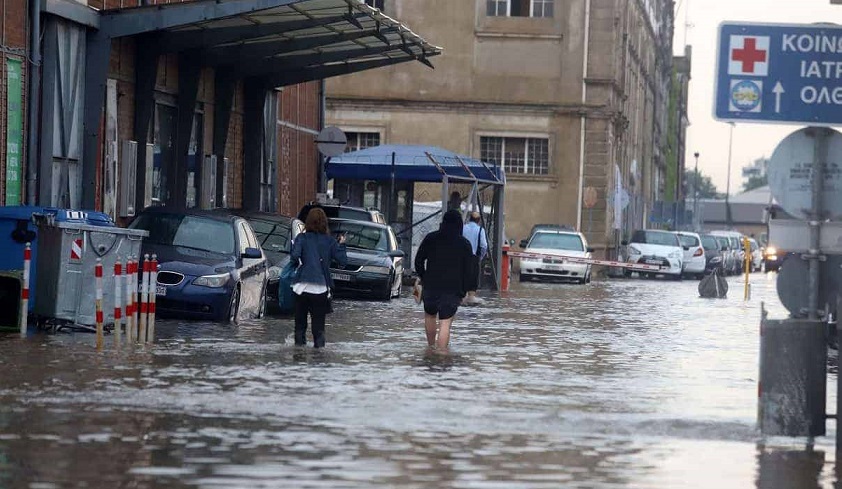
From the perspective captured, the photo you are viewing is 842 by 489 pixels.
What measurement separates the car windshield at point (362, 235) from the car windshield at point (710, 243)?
125 ft

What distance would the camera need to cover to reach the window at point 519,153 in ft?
201

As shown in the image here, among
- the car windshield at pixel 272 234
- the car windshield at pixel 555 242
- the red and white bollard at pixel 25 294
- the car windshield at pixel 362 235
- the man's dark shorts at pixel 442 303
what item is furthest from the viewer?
the car windshield at pixel 555 242

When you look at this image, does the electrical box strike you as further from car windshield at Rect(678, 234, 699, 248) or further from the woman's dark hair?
car windshield at Rect(678, 234, 699, 248)

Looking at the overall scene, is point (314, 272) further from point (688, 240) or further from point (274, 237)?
point (688, 240)

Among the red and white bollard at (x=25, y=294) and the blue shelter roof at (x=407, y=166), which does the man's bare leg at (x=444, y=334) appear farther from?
the blue shelter roof at (x=407, y=166)

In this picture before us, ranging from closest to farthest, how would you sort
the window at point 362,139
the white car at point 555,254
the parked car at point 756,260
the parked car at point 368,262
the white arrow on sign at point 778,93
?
the white arrow on sign at point 778,93, the parked car at point 368,262, the white car at point 555,254, the window at point 362,139, the parked car at point 756,260

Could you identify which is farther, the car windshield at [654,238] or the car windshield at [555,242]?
the car windshield at [654,238]

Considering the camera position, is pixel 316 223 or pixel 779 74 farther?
pixel 316 223

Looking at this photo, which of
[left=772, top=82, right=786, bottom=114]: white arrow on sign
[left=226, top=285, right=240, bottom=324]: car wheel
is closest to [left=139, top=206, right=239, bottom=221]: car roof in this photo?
[left=226, top=285, right=240, bottom=324]: car wheel

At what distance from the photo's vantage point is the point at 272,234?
27.7 m

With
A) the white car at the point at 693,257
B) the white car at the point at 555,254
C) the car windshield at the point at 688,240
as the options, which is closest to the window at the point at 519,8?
the car windshield at the point at 688,240

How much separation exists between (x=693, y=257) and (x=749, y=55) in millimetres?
48469

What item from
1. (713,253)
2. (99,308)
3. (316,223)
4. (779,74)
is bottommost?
(713,253)

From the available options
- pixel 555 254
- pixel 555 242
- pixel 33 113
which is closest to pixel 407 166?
pixel 555 254
